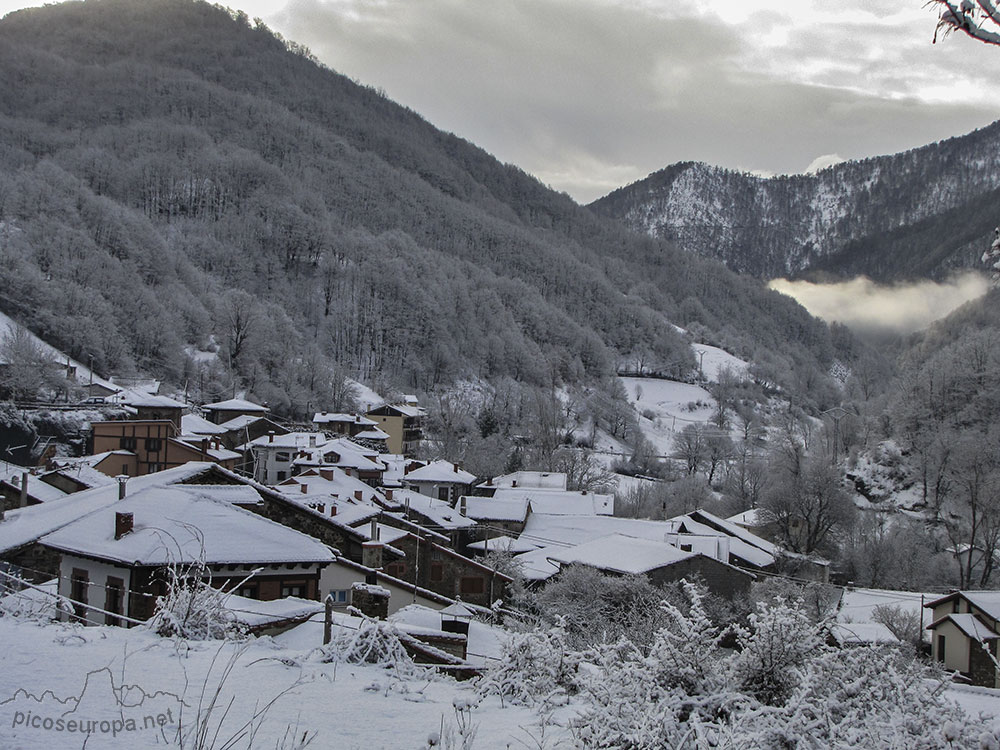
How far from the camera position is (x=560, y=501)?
Result: 52344 millimetres

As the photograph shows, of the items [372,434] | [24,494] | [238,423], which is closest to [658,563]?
[24,494]

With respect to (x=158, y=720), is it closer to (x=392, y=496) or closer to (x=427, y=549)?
(x=427, y=549)

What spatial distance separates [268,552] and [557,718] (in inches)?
390

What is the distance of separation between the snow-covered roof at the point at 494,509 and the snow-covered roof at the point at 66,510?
29792 mm

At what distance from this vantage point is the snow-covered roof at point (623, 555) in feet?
109

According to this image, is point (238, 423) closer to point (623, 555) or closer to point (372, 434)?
point (372, 434)

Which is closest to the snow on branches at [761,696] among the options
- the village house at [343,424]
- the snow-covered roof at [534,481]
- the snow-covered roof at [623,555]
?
the snow-covered roof at [623,555]

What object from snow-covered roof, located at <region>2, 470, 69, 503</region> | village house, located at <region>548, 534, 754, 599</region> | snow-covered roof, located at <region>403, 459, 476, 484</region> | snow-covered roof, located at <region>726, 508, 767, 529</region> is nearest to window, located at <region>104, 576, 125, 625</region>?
snow-covered roof, located at <region>2, 470, 69, 503</region>

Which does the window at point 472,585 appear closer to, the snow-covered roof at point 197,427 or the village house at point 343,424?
the snow-covered roof at point 197,427

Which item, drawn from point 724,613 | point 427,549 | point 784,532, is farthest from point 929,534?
point 427,549

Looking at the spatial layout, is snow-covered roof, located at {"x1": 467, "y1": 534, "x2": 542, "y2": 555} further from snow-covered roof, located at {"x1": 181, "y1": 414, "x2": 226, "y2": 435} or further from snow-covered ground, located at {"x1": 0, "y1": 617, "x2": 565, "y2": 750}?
snow-covered ground, located at {"x1": 0, "y1": 617, "x2": 565, "y2": 750}

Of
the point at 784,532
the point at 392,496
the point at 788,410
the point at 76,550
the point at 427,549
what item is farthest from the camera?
the point at 788,410

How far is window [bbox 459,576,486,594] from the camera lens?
29250mm

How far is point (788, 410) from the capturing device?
160 m
